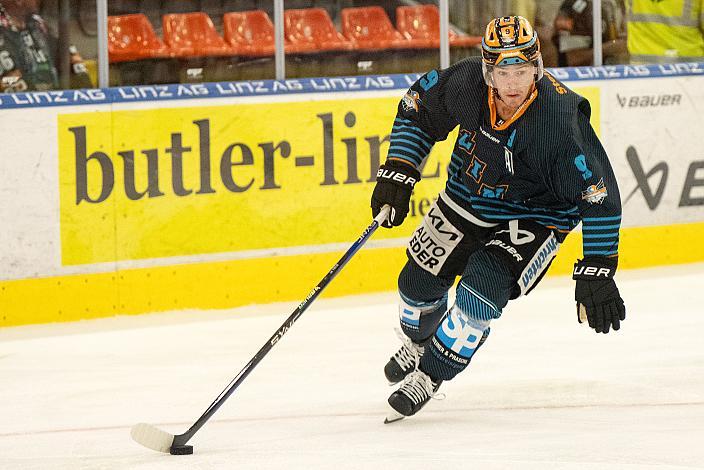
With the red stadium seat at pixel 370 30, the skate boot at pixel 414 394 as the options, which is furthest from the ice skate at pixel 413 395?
the red stadium seat at pixel 370 30

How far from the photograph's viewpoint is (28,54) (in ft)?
21.2

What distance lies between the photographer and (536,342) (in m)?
5.87

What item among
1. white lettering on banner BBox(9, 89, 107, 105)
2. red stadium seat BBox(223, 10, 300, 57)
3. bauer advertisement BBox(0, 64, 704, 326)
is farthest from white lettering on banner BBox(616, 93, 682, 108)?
white lettering on banner BBox(9, 89, 107, 105)

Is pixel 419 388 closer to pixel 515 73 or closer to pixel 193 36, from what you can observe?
pixel 515 73

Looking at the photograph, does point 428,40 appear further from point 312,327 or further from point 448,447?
point 448,447

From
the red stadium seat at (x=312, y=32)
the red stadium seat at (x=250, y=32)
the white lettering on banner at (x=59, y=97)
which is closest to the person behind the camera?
the white lettering on banner at (x=59, y=97)

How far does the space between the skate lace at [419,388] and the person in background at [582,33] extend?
12.9ft

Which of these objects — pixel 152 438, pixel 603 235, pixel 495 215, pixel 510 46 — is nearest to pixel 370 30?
pixel 495 215

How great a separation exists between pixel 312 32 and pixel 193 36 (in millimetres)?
624

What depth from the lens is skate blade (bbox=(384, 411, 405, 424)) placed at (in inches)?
170

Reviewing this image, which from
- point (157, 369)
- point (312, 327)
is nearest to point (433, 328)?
point (157, 369)

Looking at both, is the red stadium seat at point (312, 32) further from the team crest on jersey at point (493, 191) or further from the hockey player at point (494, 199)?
the team crest on jersey at point (493, 191)

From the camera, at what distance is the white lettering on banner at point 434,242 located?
14.5 feet

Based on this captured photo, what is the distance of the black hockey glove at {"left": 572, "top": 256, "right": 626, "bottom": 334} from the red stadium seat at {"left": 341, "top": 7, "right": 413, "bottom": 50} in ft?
11.9
